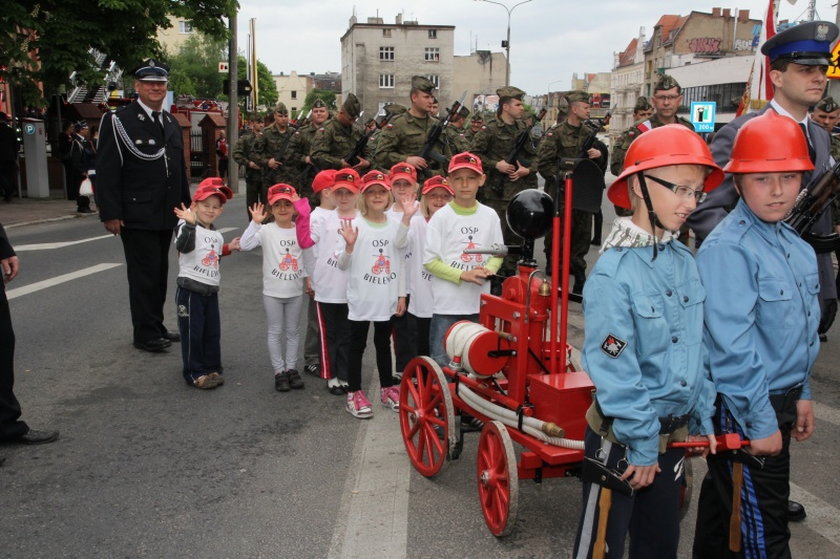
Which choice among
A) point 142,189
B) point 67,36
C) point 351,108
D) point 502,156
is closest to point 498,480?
point 142,189

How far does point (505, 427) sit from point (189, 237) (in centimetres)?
328

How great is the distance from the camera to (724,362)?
2.79m

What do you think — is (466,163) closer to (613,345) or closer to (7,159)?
(613,345)

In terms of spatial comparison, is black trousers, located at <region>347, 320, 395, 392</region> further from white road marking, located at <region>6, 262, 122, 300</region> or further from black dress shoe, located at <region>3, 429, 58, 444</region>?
white road marking, located at <region>6, 262, 122, 300</region>

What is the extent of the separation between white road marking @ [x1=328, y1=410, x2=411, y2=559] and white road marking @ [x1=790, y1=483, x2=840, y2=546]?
6.50 ft


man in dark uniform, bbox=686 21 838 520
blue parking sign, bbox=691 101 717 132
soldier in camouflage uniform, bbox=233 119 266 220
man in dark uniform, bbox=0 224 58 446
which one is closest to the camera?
man in dark uniform, bbox=686 21 838 520

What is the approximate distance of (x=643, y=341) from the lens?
2.66 meters

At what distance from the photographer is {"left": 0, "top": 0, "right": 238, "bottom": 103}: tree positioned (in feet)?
60.6

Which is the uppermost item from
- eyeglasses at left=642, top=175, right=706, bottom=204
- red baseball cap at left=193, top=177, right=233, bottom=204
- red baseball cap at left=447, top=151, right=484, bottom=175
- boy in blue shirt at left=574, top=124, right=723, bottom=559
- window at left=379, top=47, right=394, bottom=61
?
window at left=379, top=47, right=394, bottom=61

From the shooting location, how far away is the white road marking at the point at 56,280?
359 inches

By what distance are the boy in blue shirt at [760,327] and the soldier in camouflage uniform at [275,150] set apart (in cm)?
1016

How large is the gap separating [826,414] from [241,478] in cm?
397

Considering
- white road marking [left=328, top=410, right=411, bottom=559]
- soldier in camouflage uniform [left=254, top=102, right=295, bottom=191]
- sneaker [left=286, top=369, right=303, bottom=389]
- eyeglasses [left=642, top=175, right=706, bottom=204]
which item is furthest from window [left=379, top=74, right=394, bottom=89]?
eyeglasses [left=642, top=175, right=706, bottom=204]

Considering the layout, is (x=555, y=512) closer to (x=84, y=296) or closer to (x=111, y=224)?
(x=111, y=224)
